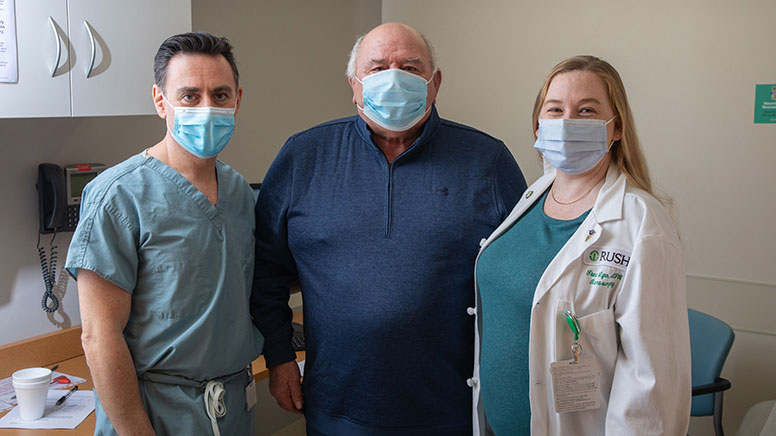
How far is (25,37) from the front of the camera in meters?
1.66

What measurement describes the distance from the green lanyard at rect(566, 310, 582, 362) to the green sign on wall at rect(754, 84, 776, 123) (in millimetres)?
1839

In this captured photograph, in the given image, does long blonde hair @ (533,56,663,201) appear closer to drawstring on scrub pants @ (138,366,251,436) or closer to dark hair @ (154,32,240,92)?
dark hair @ (154,32,240,92)

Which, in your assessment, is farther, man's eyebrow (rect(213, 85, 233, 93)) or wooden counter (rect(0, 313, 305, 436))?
wooden counter (rect(0, 313, 305, 436))

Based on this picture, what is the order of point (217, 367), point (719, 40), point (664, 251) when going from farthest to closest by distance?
point (719, 40) < point (217, 367) < point (664, 251)

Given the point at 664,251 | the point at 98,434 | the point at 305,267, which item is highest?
the point at 664,251

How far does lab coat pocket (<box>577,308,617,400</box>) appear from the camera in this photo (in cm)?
126

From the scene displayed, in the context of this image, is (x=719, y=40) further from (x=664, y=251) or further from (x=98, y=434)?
(x=98, y=434)

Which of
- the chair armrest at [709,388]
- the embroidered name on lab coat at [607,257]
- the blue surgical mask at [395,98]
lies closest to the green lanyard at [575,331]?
the embroidered name on lab coat at [607,257]

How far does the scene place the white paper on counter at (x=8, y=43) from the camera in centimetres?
161

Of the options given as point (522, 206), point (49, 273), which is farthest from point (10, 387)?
point (522, 206)

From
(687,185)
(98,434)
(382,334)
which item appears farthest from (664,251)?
(687,185)

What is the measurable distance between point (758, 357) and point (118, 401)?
251cm

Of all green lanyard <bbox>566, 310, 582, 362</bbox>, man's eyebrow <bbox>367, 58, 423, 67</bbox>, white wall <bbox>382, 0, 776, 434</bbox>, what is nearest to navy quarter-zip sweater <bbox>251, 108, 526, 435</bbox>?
man's eyebrow <bbox>367, 58, 423, 67</bbox>

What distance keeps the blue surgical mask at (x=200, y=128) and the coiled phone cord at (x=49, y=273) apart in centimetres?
93
